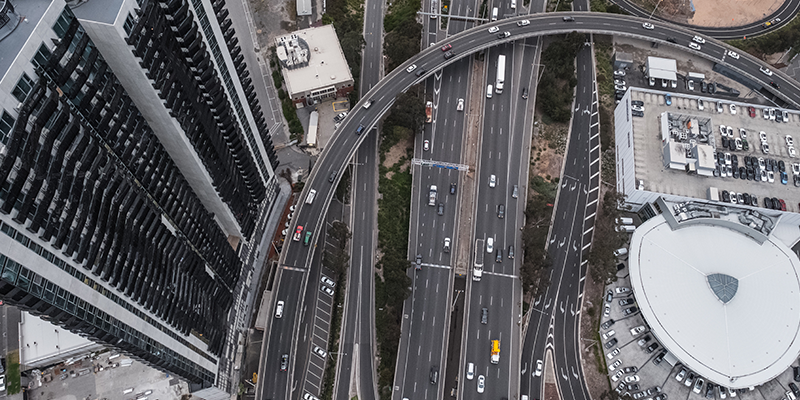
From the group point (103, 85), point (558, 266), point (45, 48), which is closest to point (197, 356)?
point (103, 85)

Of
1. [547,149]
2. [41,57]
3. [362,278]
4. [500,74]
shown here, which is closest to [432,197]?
[362,278]

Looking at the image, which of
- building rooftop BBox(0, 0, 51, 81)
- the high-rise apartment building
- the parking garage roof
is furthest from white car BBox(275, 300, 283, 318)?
the parking garage roof

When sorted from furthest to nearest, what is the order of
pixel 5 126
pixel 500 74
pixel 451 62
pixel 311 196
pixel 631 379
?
pixel 500 74 < pixel 451 62 < pixel 311 196 < pixel 631 379 < pixel 5 126

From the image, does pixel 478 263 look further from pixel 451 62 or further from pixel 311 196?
pixel 451 62

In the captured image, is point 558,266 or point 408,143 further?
point 408,143

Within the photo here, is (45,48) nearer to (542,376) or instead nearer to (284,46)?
(284,46)

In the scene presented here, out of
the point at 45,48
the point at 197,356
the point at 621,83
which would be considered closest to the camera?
the point at 45,48

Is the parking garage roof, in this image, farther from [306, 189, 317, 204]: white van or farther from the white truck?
[306, 189, 317, 204]: white van
